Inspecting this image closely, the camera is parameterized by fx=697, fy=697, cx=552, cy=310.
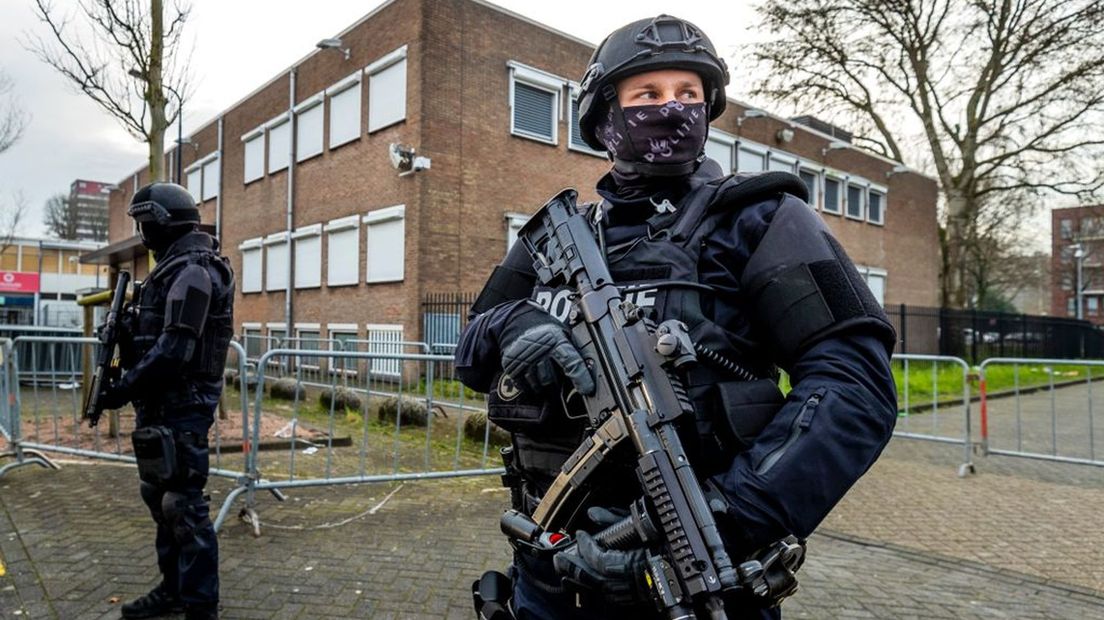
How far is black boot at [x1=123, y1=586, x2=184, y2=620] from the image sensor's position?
3.47 metres

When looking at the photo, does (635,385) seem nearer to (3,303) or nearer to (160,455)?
(160,455)

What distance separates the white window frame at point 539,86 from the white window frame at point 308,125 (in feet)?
17.5

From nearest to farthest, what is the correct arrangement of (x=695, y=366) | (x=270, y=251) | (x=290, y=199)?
(x=695, y=366), (x=290, y=199), (x=270, y=251)

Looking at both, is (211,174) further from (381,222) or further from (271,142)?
(381,222)

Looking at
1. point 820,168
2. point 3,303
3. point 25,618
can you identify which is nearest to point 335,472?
point 25,618

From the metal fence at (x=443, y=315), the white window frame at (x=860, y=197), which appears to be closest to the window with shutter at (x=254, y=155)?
the metal fence at (x=443, y=315)

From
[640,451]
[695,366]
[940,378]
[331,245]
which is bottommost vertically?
[940,378]

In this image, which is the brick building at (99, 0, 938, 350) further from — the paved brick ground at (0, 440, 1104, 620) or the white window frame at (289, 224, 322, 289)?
the paved brick ground at (0, 440, 1104, 620)

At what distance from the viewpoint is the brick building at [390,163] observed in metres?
15.2

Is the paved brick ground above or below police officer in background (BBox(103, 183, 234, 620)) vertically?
below

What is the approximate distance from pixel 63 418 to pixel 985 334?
27855 mm

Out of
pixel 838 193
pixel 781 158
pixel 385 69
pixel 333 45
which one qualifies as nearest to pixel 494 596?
pixel 385 69

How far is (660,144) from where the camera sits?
1.83 metres

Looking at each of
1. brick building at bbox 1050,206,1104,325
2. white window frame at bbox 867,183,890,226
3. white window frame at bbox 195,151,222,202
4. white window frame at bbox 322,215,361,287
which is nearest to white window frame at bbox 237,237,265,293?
white window frame at bbox 195,151,222,202
